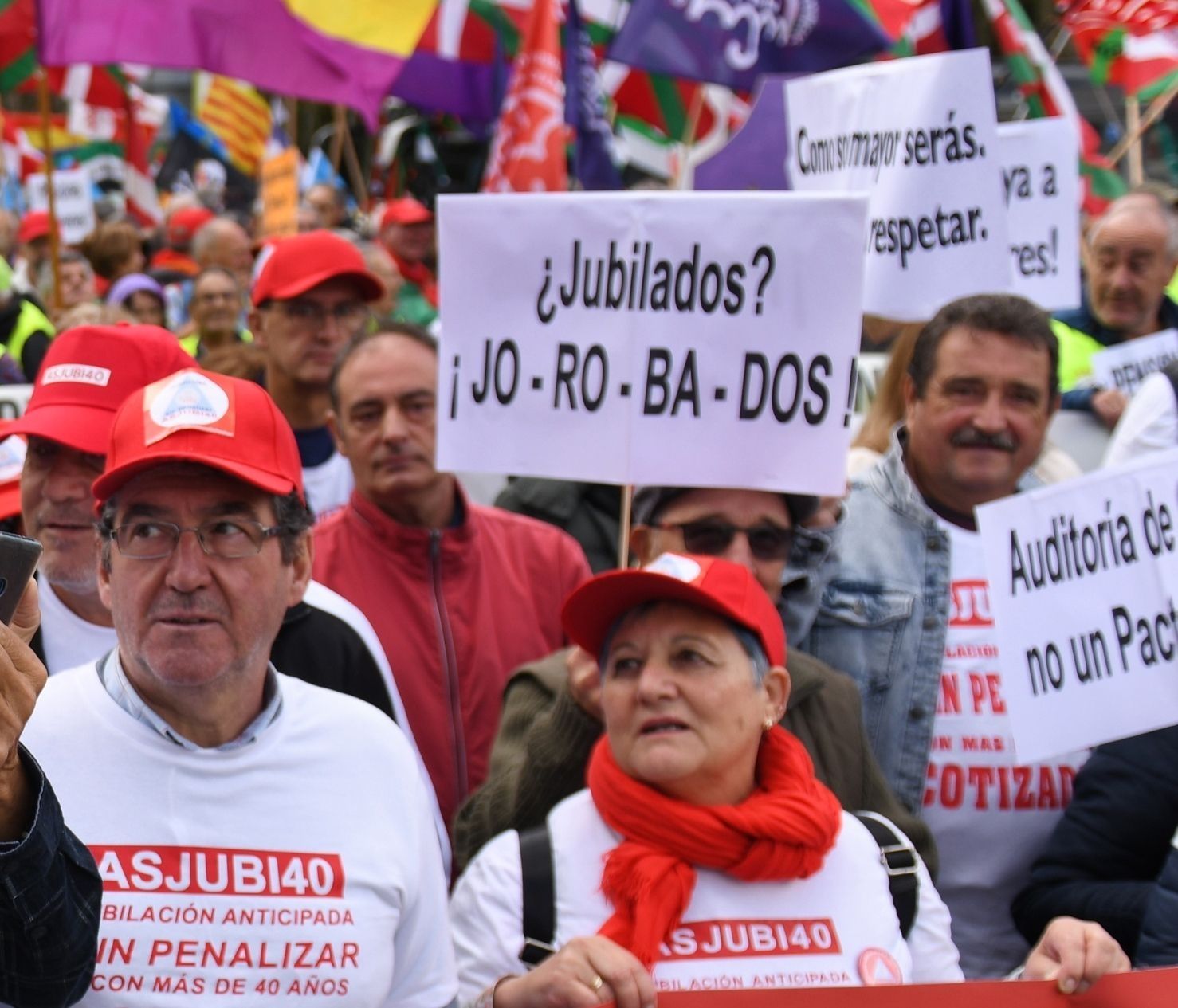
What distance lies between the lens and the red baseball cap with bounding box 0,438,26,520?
3.57 meters

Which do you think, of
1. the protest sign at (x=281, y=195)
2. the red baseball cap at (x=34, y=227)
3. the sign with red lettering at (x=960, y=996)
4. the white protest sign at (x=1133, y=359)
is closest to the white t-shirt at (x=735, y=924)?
the sign with red lettering at (x=960, y=996)

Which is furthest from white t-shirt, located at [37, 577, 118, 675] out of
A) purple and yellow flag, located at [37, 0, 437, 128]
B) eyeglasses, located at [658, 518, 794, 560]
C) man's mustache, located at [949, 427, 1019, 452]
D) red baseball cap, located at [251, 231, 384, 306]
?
purple and yellow flag, located at [37, 0, 437, 128]

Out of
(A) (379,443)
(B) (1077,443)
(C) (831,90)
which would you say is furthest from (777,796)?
(B) (1077,443)

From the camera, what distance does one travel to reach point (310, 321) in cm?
521

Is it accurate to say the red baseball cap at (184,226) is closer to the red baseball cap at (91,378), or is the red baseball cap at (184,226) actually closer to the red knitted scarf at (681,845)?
the red baseball cap at (91,378)

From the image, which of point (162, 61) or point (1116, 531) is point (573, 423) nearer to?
point (1116, 531)

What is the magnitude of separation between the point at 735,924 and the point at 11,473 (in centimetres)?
182

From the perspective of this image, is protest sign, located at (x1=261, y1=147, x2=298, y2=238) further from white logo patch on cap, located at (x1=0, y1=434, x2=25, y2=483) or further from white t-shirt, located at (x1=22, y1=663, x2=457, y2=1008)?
white t-shirt, located at (x1=22, y1=663, x2=457, y2=1008)

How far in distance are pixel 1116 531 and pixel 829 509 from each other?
650 mm

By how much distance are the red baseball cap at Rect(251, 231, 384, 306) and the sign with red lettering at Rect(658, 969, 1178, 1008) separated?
3210 mm

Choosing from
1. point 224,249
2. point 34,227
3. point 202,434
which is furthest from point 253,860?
point 34,227

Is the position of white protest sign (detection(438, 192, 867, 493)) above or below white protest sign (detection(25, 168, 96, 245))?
below

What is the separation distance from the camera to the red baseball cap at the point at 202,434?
8.91ft

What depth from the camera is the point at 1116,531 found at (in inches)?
139
